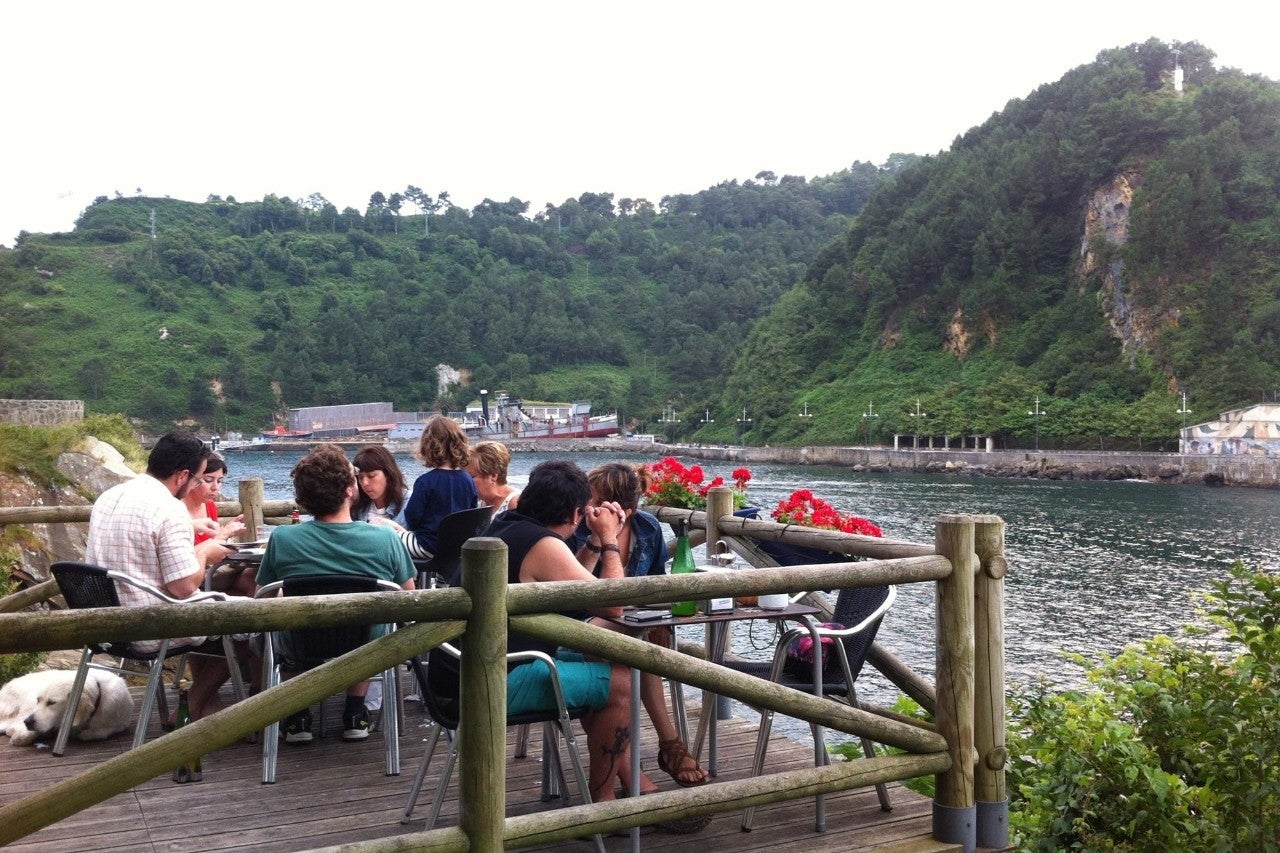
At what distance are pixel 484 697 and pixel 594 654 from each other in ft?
1.26

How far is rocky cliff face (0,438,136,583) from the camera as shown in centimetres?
1026

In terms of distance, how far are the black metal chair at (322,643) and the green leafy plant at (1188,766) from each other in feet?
10.1

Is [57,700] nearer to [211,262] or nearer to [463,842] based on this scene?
[463,842]

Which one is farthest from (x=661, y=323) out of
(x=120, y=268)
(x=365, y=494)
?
(x=365, y=494)

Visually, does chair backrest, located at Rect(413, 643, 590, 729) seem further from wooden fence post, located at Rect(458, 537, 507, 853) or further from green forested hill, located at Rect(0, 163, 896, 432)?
green forested hill, located at Rect(0, 163, 896, 432)

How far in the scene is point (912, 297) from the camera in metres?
126

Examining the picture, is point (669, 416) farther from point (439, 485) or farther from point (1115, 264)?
point (439, 485)

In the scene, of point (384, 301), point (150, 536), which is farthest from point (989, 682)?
point (384, 301)

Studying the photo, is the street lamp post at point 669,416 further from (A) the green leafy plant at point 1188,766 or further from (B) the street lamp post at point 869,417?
(A) the green leafy plant at point 1188,766

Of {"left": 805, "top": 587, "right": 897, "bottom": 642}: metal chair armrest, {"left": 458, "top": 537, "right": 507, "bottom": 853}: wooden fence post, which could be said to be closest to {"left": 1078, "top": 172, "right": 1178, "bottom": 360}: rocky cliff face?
{"left": 805, "top": 587, "right": 897, "bottom": 642}: metal chair armrest

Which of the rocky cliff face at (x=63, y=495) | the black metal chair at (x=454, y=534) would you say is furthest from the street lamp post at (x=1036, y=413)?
the black metal chair at (x=454, y=534)

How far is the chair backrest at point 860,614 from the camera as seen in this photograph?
452 centimetres

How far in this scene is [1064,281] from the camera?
116375 mm

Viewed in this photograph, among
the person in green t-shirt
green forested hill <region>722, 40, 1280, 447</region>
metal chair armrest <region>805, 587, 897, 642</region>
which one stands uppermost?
green forested hill <region>722, 40, 1280, 447</region>
